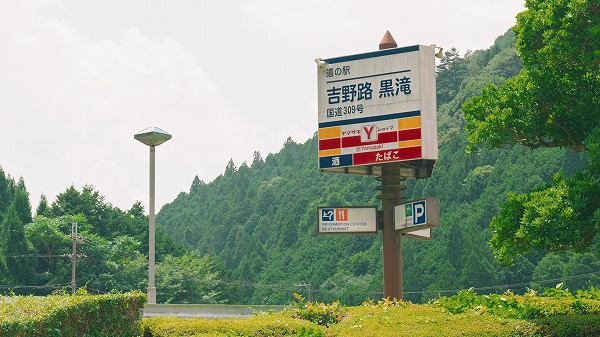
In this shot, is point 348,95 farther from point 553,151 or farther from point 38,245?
point 553,151

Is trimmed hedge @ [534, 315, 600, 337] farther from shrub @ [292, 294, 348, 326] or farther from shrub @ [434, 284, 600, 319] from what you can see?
shrub @ [292, 294, 348, 326]

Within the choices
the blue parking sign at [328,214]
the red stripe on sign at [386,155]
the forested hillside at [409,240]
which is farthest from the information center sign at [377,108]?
the forested hillside at [409,240]

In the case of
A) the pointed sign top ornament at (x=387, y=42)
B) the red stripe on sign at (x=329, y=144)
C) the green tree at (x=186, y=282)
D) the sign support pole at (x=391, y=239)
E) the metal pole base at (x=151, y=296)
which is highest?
the pointed sign top ornament at (x=387, y=42)

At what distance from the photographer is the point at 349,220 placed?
78.4 ft

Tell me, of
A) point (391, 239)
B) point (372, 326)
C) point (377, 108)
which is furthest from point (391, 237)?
point (372, 326)

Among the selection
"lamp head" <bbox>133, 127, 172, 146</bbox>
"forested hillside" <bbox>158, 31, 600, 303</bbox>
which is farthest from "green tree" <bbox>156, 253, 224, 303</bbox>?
"lamp head" <bbox>133, 127, 172, 146</bbox>

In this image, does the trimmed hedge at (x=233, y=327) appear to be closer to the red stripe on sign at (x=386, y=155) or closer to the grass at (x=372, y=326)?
the grass at (x=372, y=326)

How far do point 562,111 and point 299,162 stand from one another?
173819 millimetres

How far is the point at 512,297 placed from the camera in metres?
18.0

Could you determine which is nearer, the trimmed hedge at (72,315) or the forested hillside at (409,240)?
the trimmed hedge at (72,315)

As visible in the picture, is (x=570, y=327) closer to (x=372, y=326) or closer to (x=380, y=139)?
(x=372, y=326)

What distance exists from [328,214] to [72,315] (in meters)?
10.4

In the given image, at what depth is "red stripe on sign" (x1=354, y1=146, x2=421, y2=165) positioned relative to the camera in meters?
22.8

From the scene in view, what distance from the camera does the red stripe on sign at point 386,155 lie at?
74.9 ft
